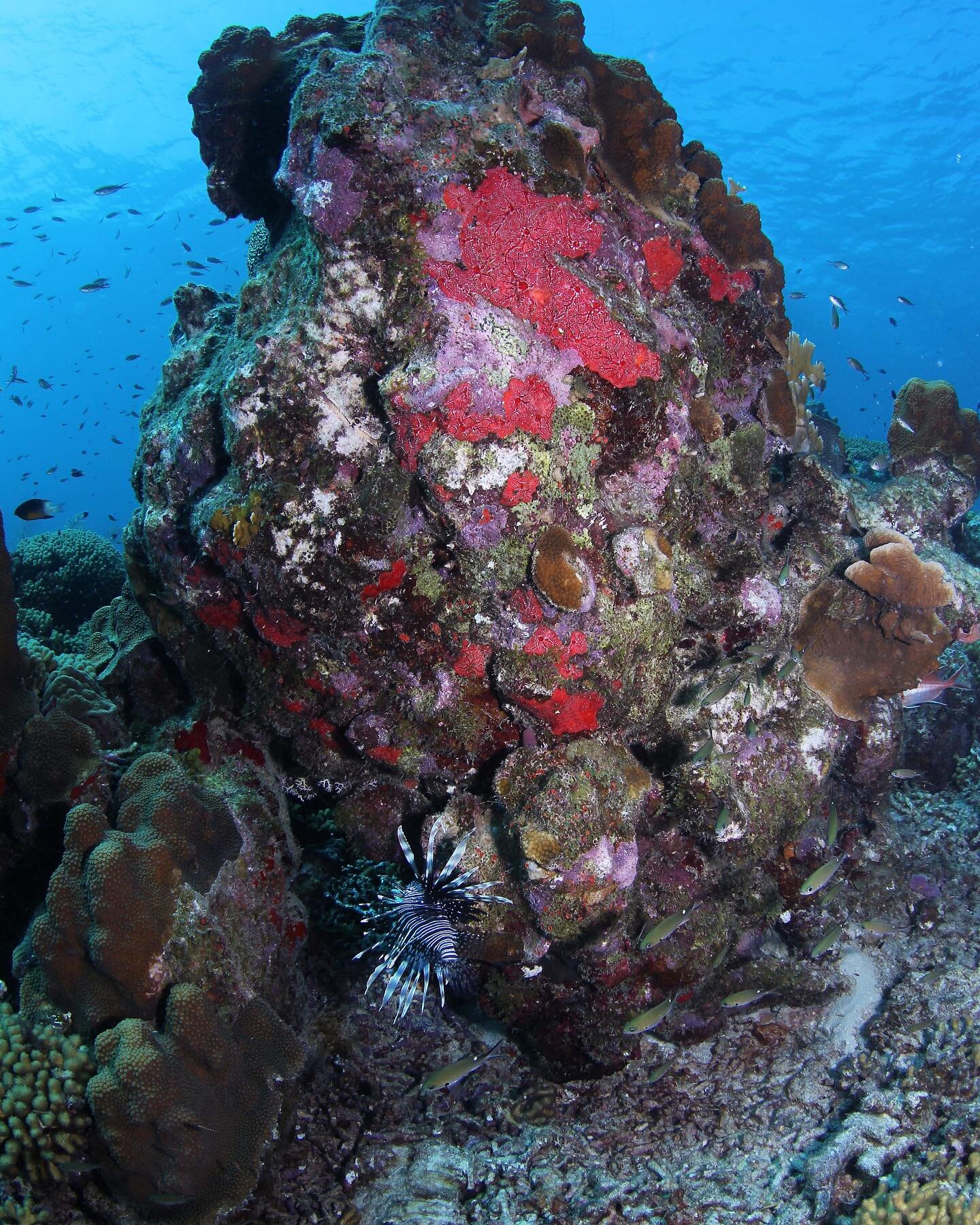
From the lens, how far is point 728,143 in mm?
46219

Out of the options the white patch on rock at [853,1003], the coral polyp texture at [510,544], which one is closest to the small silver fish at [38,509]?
the coral polyp texture at [510,544]

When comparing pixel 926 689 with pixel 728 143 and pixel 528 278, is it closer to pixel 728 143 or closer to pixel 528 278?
pixel 528 278

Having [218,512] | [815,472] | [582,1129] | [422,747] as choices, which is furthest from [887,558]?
[218,512]

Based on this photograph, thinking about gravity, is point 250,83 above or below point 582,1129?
above

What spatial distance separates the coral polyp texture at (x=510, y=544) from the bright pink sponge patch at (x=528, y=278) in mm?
19

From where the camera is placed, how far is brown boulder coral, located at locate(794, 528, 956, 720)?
5.75 m

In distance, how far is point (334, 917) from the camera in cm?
503

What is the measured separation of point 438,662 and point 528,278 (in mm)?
2523

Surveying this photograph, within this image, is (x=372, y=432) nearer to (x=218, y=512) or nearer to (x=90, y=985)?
(x=218, y=512)

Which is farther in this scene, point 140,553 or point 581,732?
point 140,553

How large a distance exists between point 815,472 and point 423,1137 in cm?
645

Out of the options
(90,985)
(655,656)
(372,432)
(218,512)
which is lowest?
(90,985)

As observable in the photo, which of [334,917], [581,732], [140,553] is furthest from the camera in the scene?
[140,553]

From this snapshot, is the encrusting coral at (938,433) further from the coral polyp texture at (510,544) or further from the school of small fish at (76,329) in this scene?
the school of small fish at (76,329)
